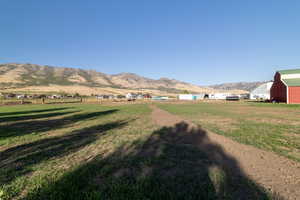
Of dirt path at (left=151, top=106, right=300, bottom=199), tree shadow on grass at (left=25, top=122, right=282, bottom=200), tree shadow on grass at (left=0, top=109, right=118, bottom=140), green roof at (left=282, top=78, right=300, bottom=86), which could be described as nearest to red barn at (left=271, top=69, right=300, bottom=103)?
green roof at (left=282, top=78, right=300, bottom=86)

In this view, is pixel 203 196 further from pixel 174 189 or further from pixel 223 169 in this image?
pixel 223 169

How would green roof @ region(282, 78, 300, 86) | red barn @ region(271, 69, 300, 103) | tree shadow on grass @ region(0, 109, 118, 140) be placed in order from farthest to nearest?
green roof @ region(282, 78, 300, 86) → red barn @ region(271, 69, 300, 103) → tree shadow on grass @ region(0, 109, 118, 140)

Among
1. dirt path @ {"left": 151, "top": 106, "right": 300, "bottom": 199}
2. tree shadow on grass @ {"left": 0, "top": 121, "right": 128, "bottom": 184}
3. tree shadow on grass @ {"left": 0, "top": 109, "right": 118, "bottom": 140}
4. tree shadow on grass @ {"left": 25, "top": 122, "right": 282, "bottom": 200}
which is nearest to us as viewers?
tree shadow on grass @ {"left": 25, "top": 122, "right": 282, "bottom": 200}

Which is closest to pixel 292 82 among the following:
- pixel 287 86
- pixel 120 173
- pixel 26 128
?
pixel 287 86

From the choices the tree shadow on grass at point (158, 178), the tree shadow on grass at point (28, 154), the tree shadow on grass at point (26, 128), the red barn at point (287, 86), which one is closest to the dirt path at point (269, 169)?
the tree shadow on grass at point (158, 178)

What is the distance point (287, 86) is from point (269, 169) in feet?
137

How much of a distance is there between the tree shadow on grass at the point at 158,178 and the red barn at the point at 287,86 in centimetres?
4121

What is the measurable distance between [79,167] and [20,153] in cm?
360

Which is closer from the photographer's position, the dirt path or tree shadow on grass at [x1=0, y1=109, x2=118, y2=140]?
the dirt path

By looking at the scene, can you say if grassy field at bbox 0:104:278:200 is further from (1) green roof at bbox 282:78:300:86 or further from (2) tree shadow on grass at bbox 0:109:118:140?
(1) green roof at bbox 282:78:300:86

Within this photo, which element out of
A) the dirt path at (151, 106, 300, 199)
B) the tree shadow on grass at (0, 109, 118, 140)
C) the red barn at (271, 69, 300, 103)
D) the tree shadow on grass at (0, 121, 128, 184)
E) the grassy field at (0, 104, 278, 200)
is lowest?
the tree shadow on grass at (0, 109, 118, 140)

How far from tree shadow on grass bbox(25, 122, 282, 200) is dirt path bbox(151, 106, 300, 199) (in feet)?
0.94

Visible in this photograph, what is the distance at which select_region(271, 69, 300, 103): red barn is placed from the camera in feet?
110

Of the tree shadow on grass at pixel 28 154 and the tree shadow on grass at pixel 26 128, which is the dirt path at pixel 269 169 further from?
the tree shadow on grass at pixel 26 128
